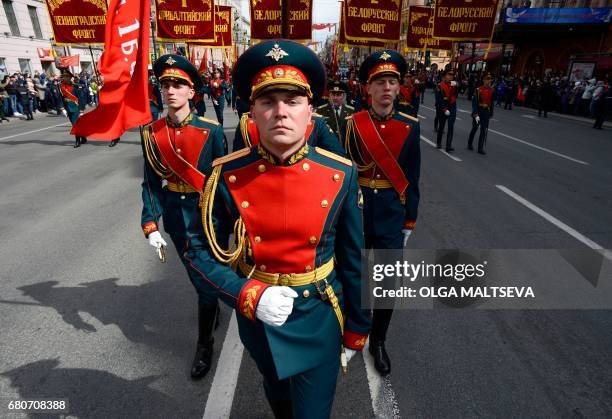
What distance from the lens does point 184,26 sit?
8.26 metres

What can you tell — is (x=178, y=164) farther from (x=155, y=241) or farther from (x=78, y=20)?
(x=78, y=20)

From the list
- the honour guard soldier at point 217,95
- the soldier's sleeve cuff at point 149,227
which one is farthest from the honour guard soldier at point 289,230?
the honour guard soldier at point 217,95

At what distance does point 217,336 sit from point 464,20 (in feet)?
33.1

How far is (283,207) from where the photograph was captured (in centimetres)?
162

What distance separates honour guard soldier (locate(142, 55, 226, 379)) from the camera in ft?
9.34

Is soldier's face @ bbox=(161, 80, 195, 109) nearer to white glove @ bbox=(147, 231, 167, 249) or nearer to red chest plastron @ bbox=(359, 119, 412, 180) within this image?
white glove @ bbox=(147, 231, 167, 249)

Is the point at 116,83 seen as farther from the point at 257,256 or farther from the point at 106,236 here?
the point at 106,236

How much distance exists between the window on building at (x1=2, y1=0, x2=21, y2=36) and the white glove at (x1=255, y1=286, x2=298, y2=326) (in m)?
33.4

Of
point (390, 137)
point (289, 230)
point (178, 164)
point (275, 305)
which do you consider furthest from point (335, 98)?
point (275, 305)

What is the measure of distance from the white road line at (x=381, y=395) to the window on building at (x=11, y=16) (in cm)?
3323

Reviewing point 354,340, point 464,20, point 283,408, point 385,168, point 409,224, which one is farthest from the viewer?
point 464,20

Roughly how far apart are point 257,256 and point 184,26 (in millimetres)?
8185

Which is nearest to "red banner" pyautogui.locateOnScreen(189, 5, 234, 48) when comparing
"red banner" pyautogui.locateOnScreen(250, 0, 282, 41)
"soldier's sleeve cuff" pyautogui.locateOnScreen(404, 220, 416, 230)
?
"red banner" pyautogui.locateOnScreen(250, 0, 282, 41)

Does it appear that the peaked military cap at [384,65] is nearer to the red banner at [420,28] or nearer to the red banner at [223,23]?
the red banner at [223,23]
